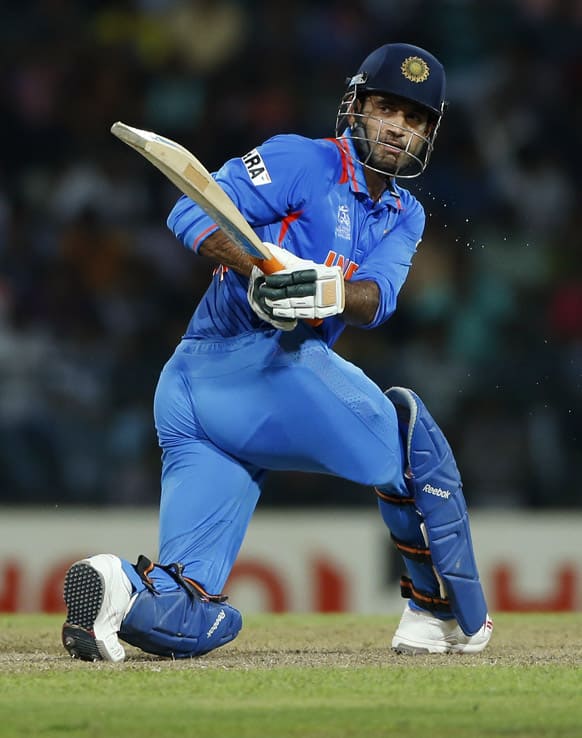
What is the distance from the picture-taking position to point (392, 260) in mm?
4352

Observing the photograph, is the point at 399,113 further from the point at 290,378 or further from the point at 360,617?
the point at 360,617

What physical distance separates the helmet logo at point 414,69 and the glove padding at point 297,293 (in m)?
0.77

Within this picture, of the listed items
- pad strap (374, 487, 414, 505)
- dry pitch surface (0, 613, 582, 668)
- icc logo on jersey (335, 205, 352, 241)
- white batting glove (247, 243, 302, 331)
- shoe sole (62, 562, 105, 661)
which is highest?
icc logo on jersey (335, 205, 352, 241)

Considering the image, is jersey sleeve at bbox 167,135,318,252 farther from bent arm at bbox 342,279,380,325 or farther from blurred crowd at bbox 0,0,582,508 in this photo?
blurred crowd at bbox 0,0,582,508

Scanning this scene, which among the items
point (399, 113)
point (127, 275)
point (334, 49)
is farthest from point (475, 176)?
point (399, 113)

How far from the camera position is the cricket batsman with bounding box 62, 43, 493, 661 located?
13.1 ft

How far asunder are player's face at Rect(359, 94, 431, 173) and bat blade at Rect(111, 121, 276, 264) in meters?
0.59

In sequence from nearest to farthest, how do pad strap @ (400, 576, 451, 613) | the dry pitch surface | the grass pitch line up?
→ the grass pitch → the dry pitch surface → pad strap @ (400, 576, 451, 613)

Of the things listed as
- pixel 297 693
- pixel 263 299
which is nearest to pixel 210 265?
pixel 263 299

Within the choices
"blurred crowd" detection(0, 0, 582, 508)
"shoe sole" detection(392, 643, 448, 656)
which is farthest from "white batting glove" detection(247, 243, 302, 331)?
"blurred crowd" detection(0, 0, 582, 508)

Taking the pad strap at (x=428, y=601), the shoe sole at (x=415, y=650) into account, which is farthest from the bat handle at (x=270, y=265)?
the shoe sole at (x=415, y=650)

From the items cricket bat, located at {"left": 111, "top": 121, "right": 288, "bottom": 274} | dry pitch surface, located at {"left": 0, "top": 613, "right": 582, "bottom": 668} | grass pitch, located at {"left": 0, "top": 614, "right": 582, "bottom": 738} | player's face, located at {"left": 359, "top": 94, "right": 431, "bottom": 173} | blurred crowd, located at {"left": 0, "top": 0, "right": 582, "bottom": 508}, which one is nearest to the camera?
grass pitch, located at {"left": 0, "top": 614, "right": 582, "bottom": 738}

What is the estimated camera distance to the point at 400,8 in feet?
35.9

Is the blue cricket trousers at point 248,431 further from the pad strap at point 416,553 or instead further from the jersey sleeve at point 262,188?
the jersey sleeve at point 262,188
